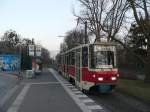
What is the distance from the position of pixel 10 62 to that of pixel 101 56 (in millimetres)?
52787

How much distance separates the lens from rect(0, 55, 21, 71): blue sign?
72806 mm

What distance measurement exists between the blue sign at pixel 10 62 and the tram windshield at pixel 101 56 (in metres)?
51.3

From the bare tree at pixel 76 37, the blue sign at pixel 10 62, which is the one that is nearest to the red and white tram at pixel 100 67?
the bare tree at pixel 76 37

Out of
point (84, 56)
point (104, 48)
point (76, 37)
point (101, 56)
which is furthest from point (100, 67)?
point (76, 37)

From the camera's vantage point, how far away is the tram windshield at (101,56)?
2183 centimetres

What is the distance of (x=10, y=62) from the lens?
73.1 meters

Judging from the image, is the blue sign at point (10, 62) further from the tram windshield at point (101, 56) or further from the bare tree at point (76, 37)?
the tram windshield at point (101, 56)

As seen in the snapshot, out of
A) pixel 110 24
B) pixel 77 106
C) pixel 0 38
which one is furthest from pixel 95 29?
pixel 0 38

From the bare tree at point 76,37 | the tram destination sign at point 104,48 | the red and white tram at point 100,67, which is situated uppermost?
the bare tree at point 76,37

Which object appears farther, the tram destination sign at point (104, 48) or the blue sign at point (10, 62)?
the blue sign at point (10, 62)

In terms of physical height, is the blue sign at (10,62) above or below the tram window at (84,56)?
above

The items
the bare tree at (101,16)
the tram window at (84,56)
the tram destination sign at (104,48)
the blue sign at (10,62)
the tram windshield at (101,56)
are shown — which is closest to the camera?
the tram windshield at (101,56)

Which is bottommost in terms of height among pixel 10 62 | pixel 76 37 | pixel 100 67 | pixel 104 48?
pixel 100 67

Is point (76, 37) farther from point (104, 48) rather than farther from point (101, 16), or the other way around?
point (104, 48)
